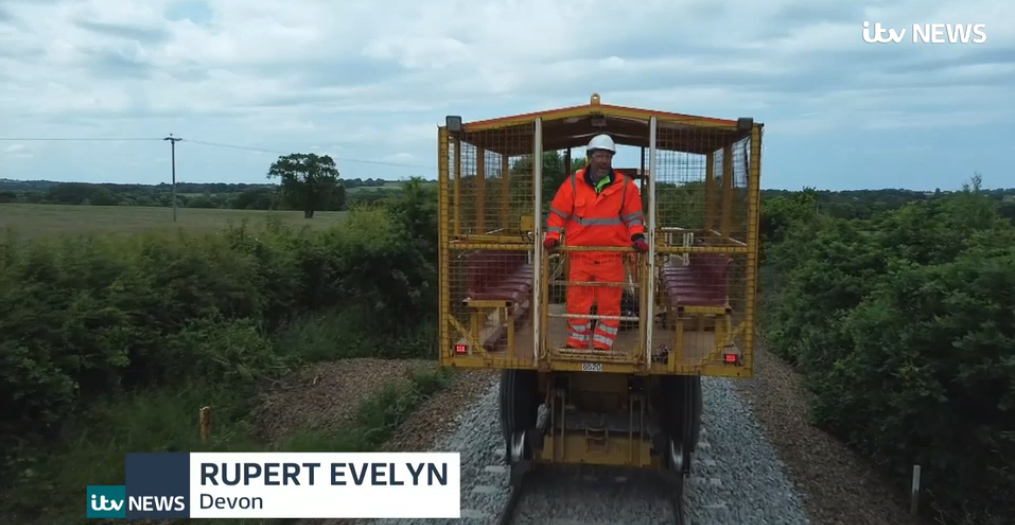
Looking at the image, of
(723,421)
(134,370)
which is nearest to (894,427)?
(723,421)

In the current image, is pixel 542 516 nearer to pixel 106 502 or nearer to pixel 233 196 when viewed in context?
pixel 106 502

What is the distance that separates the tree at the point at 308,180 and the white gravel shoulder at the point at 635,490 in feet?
53.1

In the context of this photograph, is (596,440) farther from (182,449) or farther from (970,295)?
(182,449)

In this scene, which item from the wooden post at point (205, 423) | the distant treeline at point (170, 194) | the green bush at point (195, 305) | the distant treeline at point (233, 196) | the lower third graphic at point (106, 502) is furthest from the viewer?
the distant treeline at point (170, 194)

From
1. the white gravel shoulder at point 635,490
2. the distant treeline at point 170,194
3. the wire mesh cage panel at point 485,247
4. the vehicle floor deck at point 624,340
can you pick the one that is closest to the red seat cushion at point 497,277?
the wire mesh cage panel at point 485,247

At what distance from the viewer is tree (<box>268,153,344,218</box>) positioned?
23.4 metres

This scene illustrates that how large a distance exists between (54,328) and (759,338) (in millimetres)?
12181

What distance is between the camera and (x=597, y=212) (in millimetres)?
6398

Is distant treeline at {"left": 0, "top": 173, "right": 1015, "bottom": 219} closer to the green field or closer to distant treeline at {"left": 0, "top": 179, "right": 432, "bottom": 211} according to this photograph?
distant treeline at {"left": 0, "top": 179, "right": 432, "bottom": 211}

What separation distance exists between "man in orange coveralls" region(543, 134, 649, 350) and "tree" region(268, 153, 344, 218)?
1789 cm

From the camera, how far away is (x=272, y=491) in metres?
6.95

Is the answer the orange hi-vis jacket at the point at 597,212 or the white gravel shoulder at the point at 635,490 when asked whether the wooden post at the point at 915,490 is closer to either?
the white gravel shoulder at the point at 635,490

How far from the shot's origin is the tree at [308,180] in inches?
923

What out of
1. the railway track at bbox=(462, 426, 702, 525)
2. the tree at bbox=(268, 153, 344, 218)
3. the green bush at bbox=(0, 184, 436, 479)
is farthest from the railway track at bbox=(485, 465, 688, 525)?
the tree at bbox=(268, 153, 344, 218)
